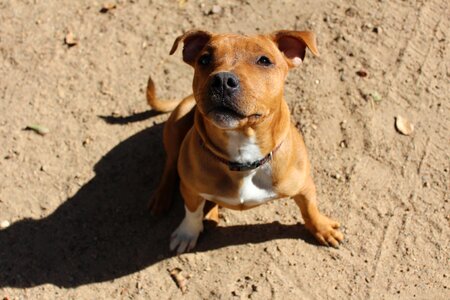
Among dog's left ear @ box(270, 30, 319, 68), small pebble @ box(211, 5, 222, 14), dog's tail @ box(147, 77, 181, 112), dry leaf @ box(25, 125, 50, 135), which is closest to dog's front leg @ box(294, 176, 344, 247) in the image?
dog's left ear @ box(270, 30, 319, 68)

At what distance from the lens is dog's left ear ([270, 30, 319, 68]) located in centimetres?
418

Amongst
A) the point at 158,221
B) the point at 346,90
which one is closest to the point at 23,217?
the point at 158,221

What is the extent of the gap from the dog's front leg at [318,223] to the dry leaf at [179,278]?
116cm

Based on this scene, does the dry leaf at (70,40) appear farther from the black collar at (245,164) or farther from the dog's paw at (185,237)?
the black collar at (245,164)

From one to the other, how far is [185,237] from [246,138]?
152 centimetres

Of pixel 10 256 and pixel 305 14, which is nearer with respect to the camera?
pixel 10 256

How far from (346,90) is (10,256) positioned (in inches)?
139

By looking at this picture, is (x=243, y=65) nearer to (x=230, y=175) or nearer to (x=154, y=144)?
(x=230, y=175)

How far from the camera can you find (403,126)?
5.74m

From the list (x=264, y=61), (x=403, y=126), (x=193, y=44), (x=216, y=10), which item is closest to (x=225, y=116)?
(x=264, y=61)

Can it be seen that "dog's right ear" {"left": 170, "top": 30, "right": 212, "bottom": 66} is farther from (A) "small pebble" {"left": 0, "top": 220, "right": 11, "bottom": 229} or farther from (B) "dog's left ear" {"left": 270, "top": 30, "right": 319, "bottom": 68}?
(A) "small pebble" {"left": 0, "top": 220, "right": 11, "bottom": 229}

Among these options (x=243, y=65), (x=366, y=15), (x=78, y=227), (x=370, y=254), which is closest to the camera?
(x=243, y=65)

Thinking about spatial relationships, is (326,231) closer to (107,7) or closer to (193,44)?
(193,44)

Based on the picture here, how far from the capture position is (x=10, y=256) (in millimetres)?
5410
